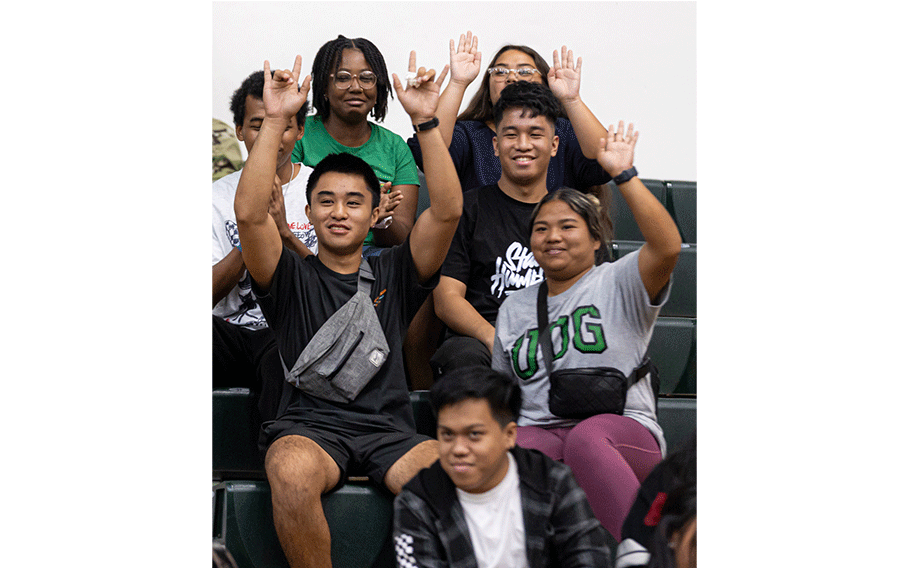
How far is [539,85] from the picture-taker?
1.64m

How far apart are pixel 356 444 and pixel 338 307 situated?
242 mm

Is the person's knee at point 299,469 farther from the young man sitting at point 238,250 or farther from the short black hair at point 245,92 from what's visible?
the short black hair at point 245,92

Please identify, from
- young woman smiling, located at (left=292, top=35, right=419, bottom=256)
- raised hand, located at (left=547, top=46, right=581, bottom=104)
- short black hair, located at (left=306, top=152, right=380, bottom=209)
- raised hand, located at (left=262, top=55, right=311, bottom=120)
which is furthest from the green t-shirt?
raised hand, located at (left=547, top=46, right=581, bottom=104)

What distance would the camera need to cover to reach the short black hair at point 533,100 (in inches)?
62.9

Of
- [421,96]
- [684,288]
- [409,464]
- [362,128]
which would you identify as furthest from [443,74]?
[409,464]

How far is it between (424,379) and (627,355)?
1.29 ft

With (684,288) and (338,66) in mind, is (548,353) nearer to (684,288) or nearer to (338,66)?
(684,288)

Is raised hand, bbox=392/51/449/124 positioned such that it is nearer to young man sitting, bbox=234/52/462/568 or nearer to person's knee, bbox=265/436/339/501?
young man sitting, bbox=234/52/462/568

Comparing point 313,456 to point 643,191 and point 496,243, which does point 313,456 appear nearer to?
point 496,243

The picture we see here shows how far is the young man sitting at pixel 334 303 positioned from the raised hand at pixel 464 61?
108 mm

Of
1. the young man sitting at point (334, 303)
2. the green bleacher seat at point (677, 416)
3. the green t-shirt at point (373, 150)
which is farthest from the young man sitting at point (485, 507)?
the green t-shirt at point (373, 150)

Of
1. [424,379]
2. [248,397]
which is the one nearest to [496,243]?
[424,379]

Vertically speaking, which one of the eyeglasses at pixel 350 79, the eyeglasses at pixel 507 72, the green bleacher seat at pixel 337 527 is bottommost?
the green bleacher seat at pixel 337 527

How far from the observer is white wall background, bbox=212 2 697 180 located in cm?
150
